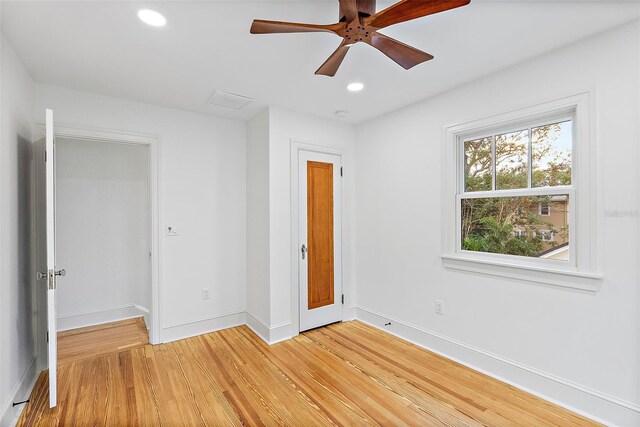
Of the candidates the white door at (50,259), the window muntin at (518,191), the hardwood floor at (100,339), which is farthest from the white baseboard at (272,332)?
the window muntin at (518,191)

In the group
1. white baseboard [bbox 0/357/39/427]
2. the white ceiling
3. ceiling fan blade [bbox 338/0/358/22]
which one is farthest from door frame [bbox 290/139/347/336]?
white baseboard [bbox 0/357/39/427]

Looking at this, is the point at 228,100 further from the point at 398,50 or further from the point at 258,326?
the point at 258,326

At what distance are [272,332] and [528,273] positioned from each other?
2.40m

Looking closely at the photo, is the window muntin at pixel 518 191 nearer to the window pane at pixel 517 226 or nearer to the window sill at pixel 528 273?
the window pane at pixel 517 226

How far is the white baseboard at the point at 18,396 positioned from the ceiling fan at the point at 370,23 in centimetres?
275

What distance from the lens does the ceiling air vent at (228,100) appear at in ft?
9.51

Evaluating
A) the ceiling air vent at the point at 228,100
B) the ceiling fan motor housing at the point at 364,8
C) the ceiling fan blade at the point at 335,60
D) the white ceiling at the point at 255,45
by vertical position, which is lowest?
the ceiling fan blade at the point at 335,60

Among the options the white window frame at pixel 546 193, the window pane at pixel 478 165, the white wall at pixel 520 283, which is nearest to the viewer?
the white wall at pixel 520 283

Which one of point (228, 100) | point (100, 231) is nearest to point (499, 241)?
point (228, 100)

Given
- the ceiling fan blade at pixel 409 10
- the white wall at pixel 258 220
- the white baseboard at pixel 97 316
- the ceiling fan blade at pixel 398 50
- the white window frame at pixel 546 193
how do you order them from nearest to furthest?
the ceiling fan blade at pixel 409 10 → the ceiling fan blade at pixel 398 50 → the white window frame at pixel 546 193 → the white wall at pixel 258 220 → the white baseboard at pixel 97 316

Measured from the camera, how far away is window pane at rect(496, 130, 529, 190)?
2.44 m

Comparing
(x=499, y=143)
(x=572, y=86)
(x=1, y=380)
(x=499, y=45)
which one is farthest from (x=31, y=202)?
(x=572, y=86)

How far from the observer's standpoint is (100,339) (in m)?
3.30

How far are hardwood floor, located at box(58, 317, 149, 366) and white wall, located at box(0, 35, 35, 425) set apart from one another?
1.62 ft
